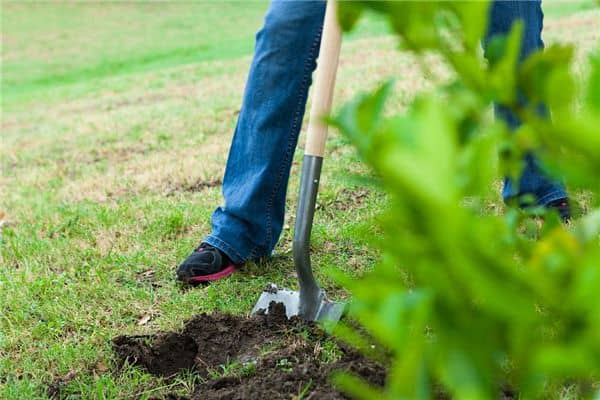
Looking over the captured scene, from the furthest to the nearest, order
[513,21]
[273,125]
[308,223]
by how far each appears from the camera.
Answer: [273,125] < [513,21] < [308,223]

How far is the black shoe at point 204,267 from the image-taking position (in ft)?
9.47

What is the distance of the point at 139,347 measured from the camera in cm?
226

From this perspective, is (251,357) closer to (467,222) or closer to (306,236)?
(306,236)

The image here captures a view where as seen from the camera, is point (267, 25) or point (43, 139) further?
point (43, 139)

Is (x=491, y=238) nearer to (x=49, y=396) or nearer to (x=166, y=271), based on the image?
(x=49, y=396)

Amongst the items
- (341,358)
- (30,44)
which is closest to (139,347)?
(341,358)

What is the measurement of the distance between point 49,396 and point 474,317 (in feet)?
6.07

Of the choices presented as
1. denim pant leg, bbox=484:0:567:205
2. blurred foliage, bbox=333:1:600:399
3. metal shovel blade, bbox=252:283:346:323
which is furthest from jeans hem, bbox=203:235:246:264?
blurred foliage, bbox=333:1:600:399

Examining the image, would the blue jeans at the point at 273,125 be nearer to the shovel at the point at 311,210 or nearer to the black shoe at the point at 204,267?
the black shoe at the point at 204,267

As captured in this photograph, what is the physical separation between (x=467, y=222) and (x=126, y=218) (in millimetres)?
3706

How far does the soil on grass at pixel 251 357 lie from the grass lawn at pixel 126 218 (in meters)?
0.09

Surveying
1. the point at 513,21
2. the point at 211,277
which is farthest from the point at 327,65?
the point at 211,277

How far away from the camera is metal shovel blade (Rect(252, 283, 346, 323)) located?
2.28 m

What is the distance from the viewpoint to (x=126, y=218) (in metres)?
4.04
